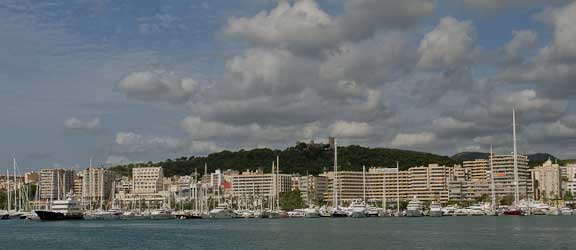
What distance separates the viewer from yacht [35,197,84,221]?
170750 millimetres

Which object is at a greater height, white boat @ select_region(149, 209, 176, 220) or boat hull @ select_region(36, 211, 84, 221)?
boat hull @ select_region(36, 211, 84, 221)

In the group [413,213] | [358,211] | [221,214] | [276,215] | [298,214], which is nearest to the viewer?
[358,211]

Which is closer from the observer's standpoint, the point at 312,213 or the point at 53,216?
the point at 53,216

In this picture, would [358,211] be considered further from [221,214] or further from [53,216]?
[53,216]

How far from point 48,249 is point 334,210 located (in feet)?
370

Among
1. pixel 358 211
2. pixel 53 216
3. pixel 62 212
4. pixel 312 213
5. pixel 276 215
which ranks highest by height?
pixel 62 212

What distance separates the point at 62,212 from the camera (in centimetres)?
17125

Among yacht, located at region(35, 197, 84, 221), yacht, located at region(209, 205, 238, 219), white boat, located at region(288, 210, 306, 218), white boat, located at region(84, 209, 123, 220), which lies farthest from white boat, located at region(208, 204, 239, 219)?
yacht, located at region(35, 197, 84, 221)

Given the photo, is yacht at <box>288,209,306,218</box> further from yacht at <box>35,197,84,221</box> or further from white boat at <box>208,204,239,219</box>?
yacht at <box>35,197,84,221</box>

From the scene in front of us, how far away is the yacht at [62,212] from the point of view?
171 metres

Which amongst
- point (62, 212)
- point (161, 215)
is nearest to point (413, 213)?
point (161, 215)

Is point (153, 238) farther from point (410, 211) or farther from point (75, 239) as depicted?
point (410, 211)

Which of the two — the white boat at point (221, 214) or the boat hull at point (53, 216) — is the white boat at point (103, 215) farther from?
the white boat at point (221, 214)

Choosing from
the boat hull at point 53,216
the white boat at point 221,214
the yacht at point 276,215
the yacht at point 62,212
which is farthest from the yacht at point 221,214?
the boat hull at point 53,216
